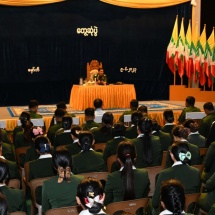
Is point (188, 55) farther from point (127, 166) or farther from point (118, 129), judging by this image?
point (127, 166)

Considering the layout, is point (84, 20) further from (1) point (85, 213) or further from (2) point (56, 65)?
(1) point (85, 213)

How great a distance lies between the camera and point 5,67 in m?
11.8

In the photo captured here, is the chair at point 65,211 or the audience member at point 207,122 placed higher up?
the audience member at point 207,122

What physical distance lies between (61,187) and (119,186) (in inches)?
18.9

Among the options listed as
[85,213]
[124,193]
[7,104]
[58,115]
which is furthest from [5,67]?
[85,213]

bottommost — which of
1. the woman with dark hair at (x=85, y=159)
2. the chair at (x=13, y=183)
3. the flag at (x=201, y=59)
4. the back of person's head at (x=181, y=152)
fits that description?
the chair at (x=13, y=183)

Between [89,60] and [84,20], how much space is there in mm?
1171

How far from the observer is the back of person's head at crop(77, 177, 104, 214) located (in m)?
2.34

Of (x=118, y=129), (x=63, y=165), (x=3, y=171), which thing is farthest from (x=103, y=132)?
(x=3, y=171)

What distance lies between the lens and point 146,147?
4578mm

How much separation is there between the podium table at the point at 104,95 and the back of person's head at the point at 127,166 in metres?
6.57

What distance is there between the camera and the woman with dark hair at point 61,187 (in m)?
3.21

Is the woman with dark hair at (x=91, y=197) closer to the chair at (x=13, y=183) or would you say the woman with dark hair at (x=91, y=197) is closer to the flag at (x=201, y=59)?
the chair at (x=13, y=183)

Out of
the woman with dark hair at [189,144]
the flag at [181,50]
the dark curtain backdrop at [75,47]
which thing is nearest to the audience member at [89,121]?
the woman with dark hair at [189,144]
